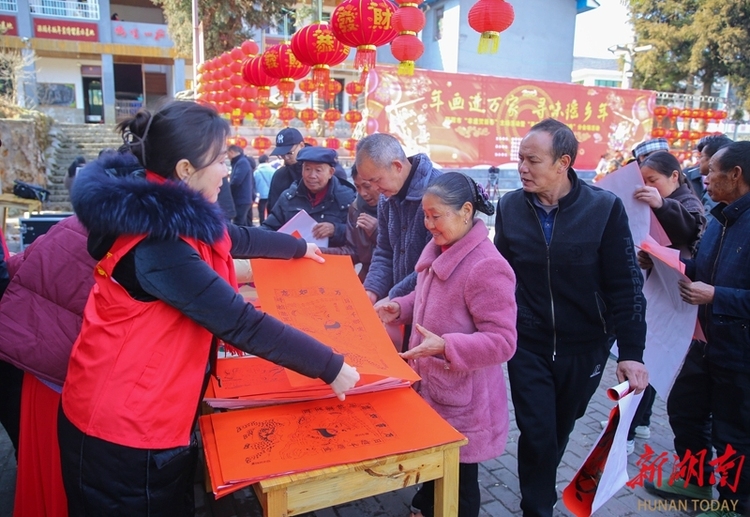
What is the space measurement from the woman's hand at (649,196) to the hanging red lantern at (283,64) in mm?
5620

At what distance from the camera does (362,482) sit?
132cm

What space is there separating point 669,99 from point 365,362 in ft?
68.2

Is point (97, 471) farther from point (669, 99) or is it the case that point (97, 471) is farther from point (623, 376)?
point (669, 99)

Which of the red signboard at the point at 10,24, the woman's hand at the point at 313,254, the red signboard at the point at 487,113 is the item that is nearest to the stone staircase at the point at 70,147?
the red signboard at the point at 10,24

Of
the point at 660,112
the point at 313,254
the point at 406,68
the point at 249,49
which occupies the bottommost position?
the point at 313,254

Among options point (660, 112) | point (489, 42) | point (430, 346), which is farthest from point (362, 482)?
point (660, 112)

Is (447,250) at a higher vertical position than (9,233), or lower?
higher

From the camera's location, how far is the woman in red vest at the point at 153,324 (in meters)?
1.21

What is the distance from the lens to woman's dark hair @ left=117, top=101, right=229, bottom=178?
126 cm

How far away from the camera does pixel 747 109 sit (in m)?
19.9

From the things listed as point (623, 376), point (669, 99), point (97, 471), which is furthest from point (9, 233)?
point (669, 99)

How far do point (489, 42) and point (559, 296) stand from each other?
359 centimetres

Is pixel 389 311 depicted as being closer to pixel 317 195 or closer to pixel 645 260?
pixel 645 260

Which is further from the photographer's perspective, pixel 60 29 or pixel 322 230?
pixel 60 29
